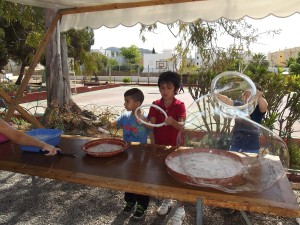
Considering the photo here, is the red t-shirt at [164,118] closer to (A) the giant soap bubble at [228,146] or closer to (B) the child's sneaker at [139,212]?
(A) the giant soap bubble at [228,146]

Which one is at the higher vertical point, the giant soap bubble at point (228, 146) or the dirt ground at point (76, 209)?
the giant soap bubble at point (228, 146)

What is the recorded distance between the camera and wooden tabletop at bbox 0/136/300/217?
133 centimetres

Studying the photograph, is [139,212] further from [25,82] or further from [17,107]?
[25,82]

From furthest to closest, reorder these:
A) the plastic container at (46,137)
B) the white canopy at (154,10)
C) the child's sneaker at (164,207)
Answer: the white canopy at (154,10) → the child's sneaker at (164,207) → the plastic container at (46,137)

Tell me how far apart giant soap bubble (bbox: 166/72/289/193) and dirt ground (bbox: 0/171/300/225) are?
0.99 metres

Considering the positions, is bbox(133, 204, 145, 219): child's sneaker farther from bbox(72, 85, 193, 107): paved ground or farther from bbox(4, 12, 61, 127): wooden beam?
bbox(72, 85, 193, 107): paved ground

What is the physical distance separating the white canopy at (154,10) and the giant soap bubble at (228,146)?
3.82 ft

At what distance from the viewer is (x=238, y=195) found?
1375mm

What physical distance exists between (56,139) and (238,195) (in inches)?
57.2

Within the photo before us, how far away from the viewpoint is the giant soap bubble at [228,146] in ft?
4.79

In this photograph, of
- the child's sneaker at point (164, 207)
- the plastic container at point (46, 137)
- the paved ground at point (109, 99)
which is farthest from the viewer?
the paved ground at point (109, 99)

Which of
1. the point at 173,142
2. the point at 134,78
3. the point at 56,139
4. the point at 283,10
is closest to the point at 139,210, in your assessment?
the point at 173,142

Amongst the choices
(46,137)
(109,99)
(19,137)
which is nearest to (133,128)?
(46,137)

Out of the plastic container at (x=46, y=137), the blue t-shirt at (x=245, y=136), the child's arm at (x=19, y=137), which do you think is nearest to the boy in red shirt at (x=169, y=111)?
the blue t-shirt at (x=245, y=136)
